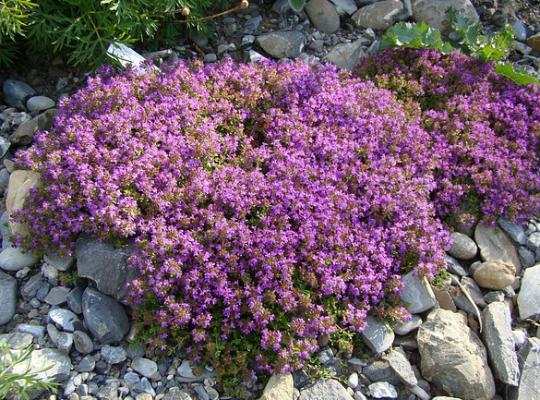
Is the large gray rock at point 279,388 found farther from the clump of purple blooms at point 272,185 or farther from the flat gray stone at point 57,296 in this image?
the flat gray stone at point 57,296

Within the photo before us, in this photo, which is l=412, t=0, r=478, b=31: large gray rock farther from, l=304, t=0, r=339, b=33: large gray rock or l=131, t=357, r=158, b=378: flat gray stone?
l=131, t=357, r=158, b=378: flat gray stone

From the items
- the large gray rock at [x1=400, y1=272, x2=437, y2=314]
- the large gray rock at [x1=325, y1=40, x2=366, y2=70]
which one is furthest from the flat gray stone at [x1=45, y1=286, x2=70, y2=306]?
the large gray rock at [x1=325, y1=40, x2=366, y2=70]

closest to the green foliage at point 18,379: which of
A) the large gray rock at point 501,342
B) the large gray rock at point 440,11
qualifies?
the large gray rock at point 501,342

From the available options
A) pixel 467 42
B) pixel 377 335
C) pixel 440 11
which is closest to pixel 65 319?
pixel 377 335

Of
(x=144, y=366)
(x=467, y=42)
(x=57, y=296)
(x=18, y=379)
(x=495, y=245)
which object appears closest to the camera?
(x=18, y=379)

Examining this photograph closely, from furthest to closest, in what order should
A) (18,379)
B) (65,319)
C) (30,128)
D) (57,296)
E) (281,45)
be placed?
(281,45), (30,128), (57,296), (65,319), (18,379)

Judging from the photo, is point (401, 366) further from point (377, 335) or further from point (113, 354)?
point (113, 354)
